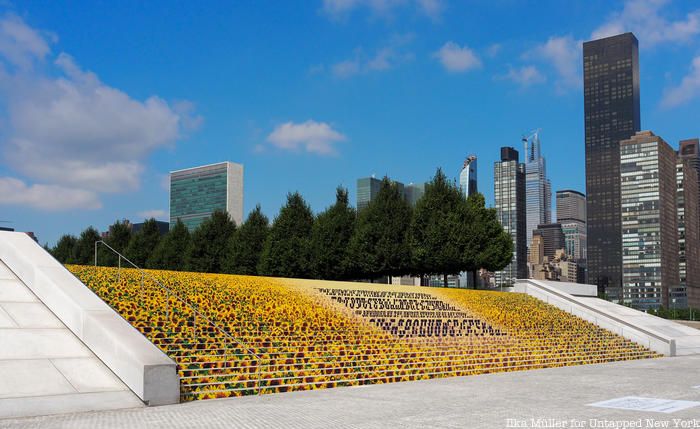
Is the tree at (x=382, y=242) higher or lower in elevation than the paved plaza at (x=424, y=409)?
higher

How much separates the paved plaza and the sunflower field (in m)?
1.52

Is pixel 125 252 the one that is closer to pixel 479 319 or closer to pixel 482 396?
pixel 479 319

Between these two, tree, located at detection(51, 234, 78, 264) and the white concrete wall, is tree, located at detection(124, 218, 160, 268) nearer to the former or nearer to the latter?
tree, located at detection(51, 234, 78, 264)

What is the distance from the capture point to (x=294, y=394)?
615 inches

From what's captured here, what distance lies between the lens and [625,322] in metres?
37.6

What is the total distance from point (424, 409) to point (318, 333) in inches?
374

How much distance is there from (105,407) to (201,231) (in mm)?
46725

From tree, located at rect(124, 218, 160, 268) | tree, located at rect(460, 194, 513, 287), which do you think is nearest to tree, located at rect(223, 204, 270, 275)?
tree, located at rect(124, 218, 160, 268)

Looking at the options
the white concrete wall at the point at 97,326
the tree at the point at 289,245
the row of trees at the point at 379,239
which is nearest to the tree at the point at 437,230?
the row of trees at the point at 379,239

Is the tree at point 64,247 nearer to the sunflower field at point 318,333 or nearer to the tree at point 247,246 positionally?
the tree at point 247,246

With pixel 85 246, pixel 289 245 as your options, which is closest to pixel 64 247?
pixel 85 246

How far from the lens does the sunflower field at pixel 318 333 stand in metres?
17.1

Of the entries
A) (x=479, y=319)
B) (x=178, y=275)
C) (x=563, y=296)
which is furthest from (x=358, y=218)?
(x=178, y=275)

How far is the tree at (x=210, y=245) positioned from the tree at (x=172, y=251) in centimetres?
192
